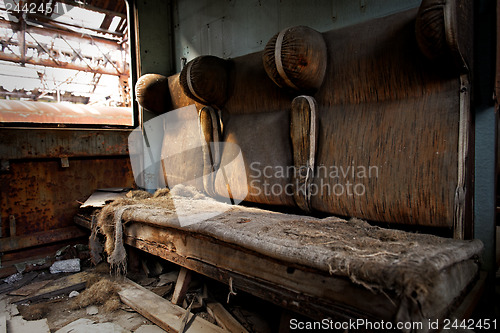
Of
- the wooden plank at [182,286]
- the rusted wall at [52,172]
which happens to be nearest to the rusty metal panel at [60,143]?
the rusted wall at [52,172]

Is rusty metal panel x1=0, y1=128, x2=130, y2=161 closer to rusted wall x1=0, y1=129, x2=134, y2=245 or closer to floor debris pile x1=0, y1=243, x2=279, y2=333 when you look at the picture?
rusted wall x1=0, y1=129, x2=134, y2=245

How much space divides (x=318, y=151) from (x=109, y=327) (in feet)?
4.46

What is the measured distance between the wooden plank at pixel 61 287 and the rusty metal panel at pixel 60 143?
3.21ft

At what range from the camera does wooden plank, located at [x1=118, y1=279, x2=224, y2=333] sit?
4.59 feet

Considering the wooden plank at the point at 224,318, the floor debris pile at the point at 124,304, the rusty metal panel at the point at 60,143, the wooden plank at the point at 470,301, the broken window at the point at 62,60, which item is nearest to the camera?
the wooden plank at the point at 470,301

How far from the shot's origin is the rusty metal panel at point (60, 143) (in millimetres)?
2211

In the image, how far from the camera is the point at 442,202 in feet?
3.82

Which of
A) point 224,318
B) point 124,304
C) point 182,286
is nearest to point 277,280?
point 224,318

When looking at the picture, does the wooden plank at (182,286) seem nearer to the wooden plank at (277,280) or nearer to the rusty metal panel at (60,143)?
the wooden plank at (277,280)

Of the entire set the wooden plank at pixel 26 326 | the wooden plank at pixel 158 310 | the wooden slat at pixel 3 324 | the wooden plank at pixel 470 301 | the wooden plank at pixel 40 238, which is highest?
the wooden plank at pixel 470 301

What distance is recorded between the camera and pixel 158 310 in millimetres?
1552

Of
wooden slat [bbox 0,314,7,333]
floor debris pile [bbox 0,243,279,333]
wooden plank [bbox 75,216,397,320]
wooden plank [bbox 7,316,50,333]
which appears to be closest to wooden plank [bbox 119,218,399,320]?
wooden plank [bbox 75,216,397,320]

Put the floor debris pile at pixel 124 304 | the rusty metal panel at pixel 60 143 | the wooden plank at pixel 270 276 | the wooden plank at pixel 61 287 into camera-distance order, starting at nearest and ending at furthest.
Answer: the wooden plank at pixel 270 276, the floor debris pile at pixel 124 304, the wooden plank at pixel 61 287, the rusty metal panel at pixel 60 143

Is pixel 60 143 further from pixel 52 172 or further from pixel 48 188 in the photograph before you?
pixel 48 188
